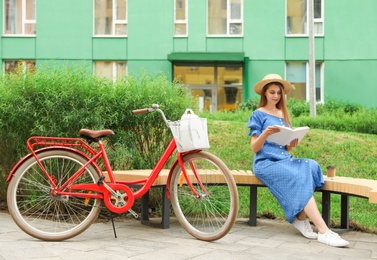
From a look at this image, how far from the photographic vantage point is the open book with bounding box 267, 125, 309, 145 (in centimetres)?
609

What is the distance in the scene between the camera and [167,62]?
80.4 feet

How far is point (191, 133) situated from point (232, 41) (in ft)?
63.3

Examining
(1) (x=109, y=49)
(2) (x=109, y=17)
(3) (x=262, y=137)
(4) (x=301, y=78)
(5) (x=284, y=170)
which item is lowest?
(5) (x=284, y=170)

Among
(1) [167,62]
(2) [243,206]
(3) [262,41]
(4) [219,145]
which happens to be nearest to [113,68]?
(1) [167,62]

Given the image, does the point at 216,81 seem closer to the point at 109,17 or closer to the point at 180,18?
the point at 180,18

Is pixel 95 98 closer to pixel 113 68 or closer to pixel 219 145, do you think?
pixel 219 145

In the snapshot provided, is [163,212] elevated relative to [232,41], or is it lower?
lower

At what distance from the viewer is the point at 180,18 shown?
2464 centimetres

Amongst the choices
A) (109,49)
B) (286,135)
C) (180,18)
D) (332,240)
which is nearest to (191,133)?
(286,135)

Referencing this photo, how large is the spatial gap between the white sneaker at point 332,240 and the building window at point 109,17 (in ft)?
65.7

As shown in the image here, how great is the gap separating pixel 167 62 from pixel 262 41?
3.67 m

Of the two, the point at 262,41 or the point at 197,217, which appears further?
the point at 262,41

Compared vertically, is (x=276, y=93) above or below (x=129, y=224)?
above

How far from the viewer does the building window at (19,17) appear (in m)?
25.2
